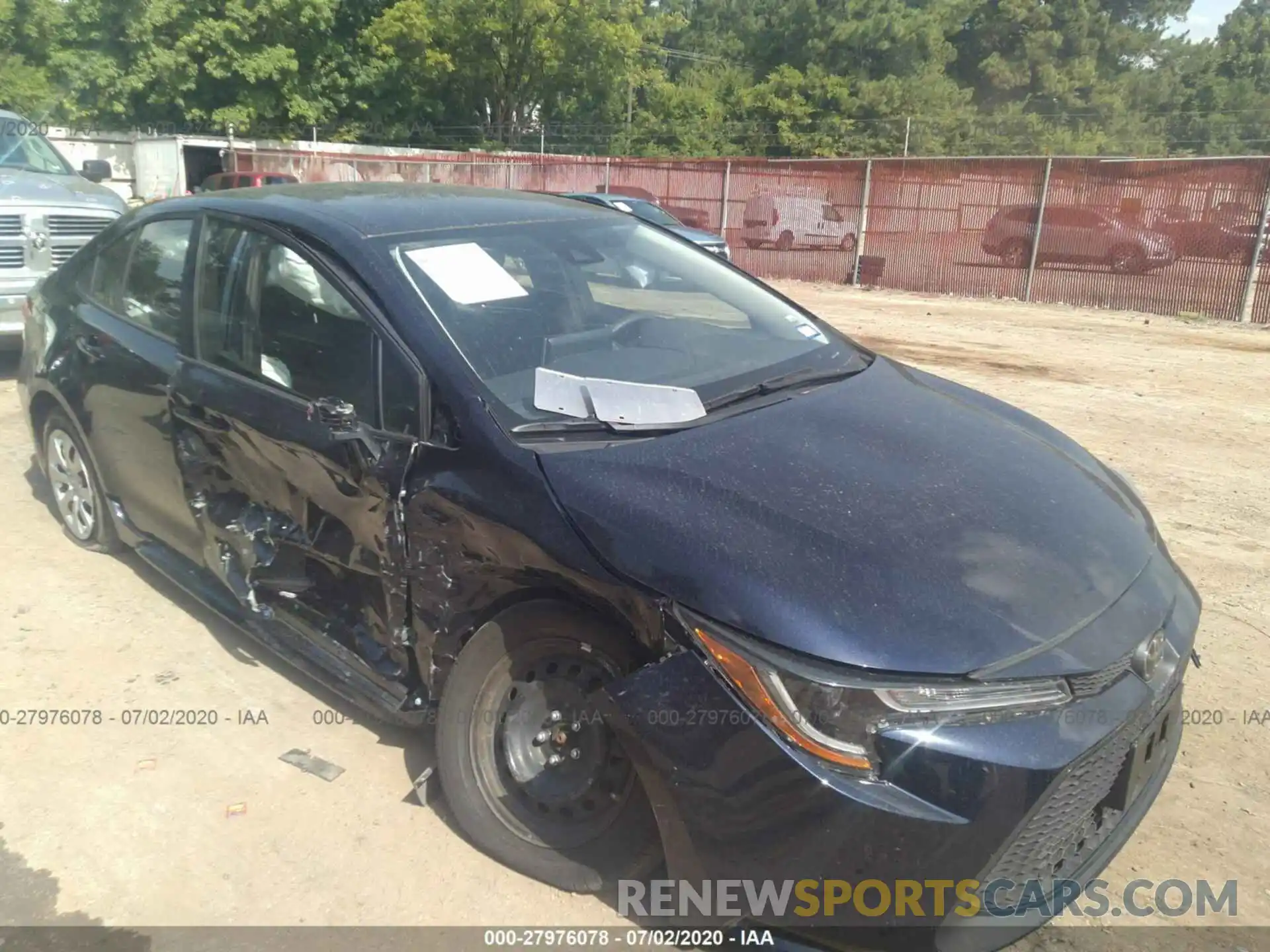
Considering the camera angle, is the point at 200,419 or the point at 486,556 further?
the point at 200,419

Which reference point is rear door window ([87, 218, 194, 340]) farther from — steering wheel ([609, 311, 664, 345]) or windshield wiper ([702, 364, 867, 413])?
windshield wiper ([702, 364, 867, 413])

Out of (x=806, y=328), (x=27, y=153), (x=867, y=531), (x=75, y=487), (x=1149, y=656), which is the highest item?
(x=27, y=153)

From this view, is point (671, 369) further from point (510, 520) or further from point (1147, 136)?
point (1147, 136)

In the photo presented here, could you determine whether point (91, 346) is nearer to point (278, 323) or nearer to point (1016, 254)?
point (278, 323)

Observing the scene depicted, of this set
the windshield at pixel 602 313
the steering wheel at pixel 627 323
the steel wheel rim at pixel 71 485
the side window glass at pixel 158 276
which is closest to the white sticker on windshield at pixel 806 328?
the windshield at pixel 602 313

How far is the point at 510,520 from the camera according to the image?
2424 millimetres

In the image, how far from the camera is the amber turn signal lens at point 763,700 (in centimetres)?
A: 194

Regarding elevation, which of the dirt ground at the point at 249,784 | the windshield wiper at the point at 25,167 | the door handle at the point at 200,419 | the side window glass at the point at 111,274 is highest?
the windshield wiper at the point at 25,167

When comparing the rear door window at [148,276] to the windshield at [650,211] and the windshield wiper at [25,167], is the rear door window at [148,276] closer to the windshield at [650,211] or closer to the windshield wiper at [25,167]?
the windshield wiper at [25,167]

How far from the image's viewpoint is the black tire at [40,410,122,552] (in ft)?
14.3

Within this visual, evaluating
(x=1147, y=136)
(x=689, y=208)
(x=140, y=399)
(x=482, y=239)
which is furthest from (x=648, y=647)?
(x=1147, y=136)

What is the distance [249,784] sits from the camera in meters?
3.07

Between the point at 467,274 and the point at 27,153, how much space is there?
8.09 metres

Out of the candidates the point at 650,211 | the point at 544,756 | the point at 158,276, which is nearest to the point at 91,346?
the point at 158,276
